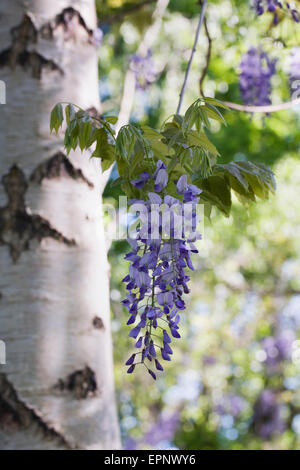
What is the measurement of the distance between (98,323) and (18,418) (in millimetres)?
261

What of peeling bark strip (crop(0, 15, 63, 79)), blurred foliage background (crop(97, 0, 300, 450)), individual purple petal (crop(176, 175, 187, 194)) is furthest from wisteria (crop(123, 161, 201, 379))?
blurred foliage background (crop(97, 0, 300, 450))

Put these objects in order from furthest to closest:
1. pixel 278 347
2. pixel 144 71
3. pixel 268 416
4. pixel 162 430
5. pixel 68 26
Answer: pixel 162 430 < pixel 268 416 < pixel 278 347 < pixel 144 71 < pixel 68 26

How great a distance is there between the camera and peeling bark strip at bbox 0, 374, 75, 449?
1158mm

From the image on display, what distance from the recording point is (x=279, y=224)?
618 centimetres

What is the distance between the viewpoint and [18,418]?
1160 millimetres

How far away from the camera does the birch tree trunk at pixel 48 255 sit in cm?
118

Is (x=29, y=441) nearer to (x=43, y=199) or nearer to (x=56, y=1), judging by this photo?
(x=43, y=199)

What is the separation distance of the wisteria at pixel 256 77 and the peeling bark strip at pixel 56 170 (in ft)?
4.52

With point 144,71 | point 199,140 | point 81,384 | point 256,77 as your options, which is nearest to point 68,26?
point 199,140

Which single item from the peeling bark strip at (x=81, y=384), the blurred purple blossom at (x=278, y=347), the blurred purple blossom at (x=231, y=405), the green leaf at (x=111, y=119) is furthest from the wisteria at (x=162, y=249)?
the blurred purple blossom at (x=231, y=405)

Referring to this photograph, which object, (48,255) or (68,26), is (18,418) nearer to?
(48,255)

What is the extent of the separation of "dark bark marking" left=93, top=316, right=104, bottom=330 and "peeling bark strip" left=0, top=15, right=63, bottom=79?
583 millimetres

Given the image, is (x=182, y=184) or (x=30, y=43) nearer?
(x=182, y=184)
